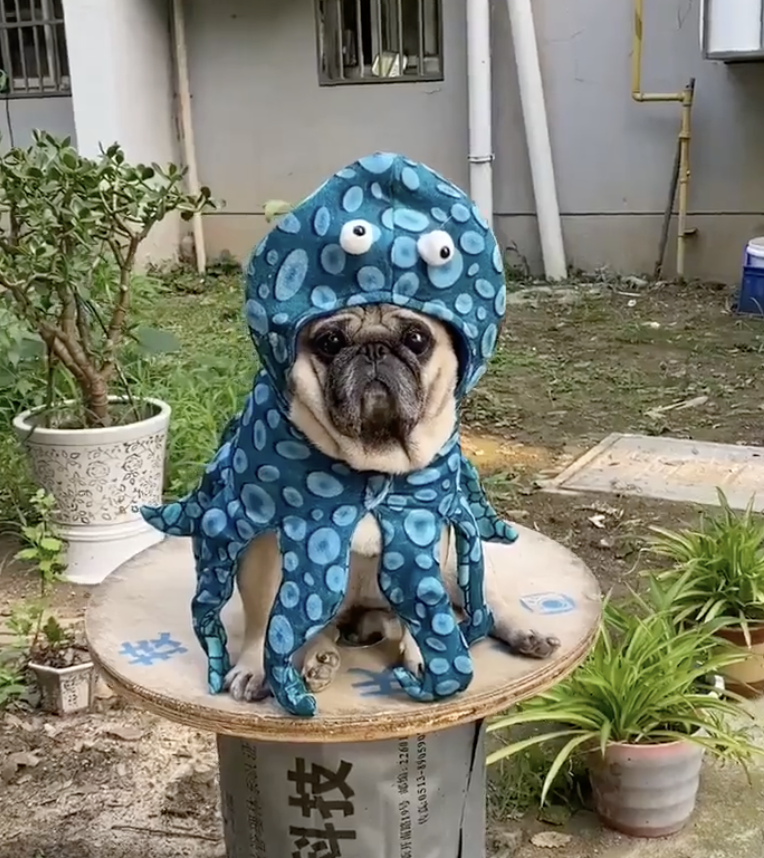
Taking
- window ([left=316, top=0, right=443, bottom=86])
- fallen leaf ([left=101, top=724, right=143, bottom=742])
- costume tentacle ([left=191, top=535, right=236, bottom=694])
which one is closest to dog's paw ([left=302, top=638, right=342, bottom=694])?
costume tentacle ([left=191, top=535, right=236, bottom=694])

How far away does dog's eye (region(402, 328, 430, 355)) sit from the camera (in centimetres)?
133

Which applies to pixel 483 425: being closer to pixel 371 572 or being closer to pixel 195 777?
pixel 195 777

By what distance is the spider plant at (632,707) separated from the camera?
214 centimetres

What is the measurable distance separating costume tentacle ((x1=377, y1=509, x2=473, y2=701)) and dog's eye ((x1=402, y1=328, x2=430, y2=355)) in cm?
21

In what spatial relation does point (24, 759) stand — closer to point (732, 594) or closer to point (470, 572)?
point (470, 572)

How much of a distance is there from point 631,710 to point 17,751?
1354 millimetres

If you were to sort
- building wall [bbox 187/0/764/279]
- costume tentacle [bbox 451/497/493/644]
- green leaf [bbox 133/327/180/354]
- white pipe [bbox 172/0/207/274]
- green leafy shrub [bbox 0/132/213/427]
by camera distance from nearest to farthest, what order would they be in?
costume tentacle [bbox 451/497/493/644], green leafy shrub [bbox 0/132/213/427], green leaf [bbox 133/327/180/354], building wall [bbox 187/0/764/279], white pipe [bbox 172/0/207/274]

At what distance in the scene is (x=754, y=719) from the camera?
8.04 feet

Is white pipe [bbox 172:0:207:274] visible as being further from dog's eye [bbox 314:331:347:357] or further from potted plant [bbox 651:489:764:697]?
dog's eye [bbox 314:331:347:357]

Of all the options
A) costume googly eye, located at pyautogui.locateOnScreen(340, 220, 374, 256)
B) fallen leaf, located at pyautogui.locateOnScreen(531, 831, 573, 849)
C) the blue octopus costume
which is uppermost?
costume googly eye, located at pyautogui.locateOnScreen(340, 220, 374, 256)

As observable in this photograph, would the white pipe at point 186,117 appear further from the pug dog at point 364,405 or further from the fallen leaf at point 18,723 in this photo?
the pug dog at point 364,405

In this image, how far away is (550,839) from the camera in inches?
85.2

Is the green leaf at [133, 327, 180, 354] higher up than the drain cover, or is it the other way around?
the green leaf at [133, 327, 180, 354]

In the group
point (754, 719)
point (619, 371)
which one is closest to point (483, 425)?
point (619, 371)
